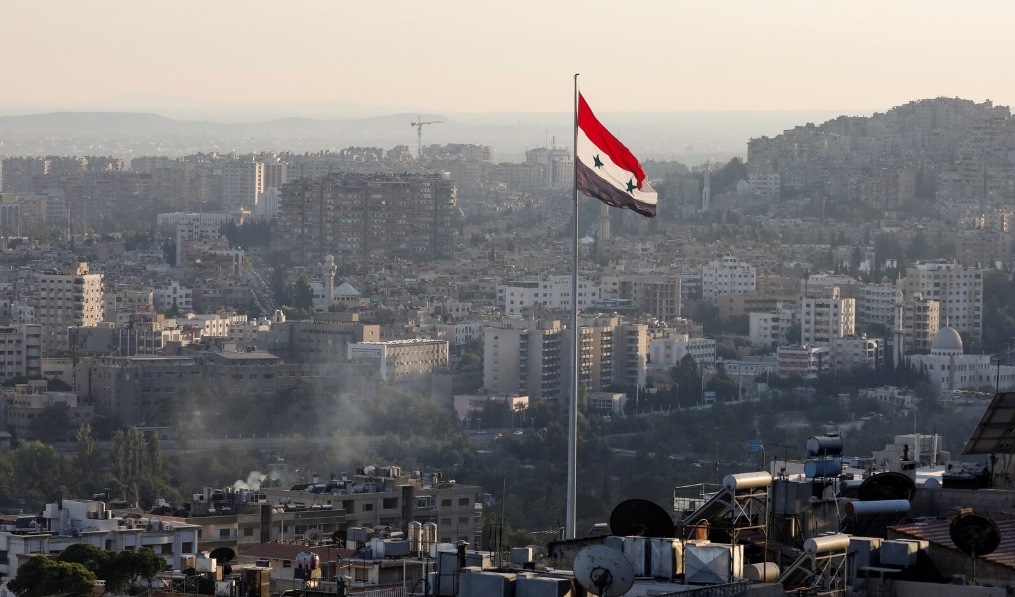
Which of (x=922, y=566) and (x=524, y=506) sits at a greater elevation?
(x=922, y=566)

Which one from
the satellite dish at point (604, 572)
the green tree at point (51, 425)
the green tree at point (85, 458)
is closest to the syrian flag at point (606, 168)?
the satellite dish at point (604, 572)

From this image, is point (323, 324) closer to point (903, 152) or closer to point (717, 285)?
point (717, 285)


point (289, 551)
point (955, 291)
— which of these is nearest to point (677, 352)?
point (955, 291)

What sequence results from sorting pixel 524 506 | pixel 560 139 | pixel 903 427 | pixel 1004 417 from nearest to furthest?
pixel 1004 417
pixel 524 506
pixel 903 427
pixel 560 139

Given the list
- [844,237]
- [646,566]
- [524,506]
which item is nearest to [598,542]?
[646,566]

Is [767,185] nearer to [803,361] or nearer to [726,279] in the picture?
[726,279]

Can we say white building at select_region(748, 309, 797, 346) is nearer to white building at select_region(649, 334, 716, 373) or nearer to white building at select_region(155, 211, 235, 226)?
white building at select_region(649, 334, 716, 373)

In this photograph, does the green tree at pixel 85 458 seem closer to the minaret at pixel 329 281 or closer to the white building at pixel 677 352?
the white building at pixel 677 352
